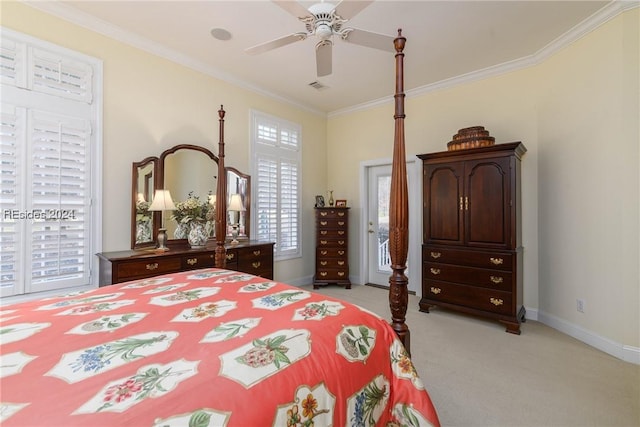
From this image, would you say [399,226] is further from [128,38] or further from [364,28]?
[128,38]

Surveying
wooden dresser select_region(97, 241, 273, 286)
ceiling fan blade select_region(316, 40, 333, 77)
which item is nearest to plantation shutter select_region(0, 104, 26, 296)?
wooden dresser select_region(97, 241, 273, 286)

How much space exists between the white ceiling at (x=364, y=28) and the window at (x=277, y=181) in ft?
2.30

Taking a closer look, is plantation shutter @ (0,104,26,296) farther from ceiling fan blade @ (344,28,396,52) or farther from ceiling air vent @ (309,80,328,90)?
ceiling air vent @ (309,80,328,90)

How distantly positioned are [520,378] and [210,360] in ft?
7.97

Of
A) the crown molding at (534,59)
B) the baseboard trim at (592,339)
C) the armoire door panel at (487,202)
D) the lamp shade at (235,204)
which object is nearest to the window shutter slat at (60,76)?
the lamp shade at (235,204)

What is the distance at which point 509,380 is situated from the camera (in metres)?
2.18

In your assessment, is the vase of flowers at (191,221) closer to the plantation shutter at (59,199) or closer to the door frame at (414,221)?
the plantation shutter at (59,199)

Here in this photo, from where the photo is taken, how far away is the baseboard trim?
2418 mm

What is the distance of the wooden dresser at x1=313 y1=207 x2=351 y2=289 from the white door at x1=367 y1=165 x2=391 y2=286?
0.49m

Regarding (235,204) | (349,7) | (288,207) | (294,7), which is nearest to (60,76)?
(235,204)

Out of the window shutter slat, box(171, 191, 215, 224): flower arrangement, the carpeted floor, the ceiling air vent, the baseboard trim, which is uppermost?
the ceiling air vent

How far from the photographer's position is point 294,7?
181 centimetres

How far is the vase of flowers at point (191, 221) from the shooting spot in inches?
131

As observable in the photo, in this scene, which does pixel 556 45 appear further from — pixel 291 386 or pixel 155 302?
pixel 155 302
